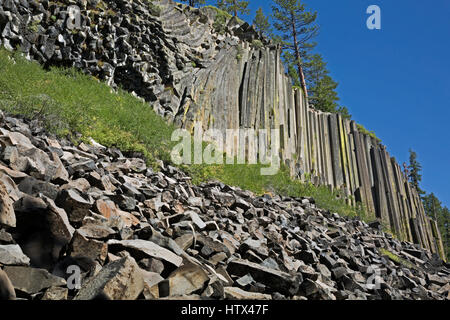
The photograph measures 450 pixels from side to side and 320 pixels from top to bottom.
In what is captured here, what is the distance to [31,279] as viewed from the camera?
1999mm

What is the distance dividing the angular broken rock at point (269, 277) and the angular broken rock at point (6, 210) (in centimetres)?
194

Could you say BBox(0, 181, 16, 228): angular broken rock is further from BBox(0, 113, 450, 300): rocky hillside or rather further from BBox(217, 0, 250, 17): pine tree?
BBox(217, 0, 250, 17): pine tree

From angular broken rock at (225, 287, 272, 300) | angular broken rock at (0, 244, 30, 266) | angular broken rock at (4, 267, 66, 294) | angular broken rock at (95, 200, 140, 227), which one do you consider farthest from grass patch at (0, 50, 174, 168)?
angular broken rock at (225, 287, 272, 300)

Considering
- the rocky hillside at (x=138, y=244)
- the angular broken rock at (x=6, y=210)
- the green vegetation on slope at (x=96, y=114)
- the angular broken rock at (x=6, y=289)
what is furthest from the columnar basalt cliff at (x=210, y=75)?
the angular broken rock at (x=6, y=289)

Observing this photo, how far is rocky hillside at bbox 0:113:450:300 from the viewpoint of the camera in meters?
2.14

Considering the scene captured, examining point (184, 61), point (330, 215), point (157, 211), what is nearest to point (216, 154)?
point (330, 215)

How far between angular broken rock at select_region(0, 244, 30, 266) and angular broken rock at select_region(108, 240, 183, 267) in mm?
664

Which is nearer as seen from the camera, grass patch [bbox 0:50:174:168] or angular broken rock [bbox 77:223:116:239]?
angular broken rock [bbox 77:223:116:239]

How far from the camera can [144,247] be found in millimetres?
2701

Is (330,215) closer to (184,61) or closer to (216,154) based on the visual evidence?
(216,154)

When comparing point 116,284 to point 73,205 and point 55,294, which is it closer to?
point 55,294

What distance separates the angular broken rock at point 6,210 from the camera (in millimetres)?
2281
